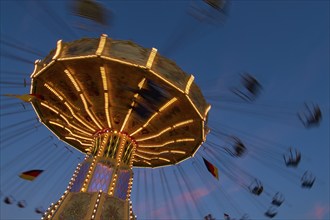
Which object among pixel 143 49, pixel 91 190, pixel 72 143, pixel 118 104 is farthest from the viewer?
pixel 72 143

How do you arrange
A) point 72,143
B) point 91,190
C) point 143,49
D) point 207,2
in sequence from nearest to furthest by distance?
point 207,2 < point 143,49 < point 91,190 < point 72,143

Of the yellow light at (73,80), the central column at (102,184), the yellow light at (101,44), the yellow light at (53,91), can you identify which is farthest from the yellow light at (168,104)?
the yellow light at (53,91)

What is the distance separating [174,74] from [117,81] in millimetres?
2387

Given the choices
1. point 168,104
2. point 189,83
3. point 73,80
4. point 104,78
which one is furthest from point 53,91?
point 189,83

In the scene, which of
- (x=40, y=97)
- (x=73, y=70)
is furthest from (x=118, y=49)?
(x=40, y=97)

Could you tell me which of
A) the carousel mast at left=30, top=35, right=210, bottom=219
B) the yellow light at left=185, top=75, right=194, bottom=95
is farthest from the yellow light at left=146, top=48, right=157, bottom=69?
the yellow light at left=185, top=75, right=194, bottom=95

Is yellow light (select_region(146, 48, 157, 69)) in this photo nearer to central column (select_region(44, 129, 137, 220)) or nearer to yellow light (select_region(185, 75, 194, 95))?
yellow light (select_region(185, 75, 194, 95))

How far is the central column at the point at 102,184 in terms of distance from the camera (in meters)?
13.4

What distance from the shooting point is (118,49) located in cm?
1288

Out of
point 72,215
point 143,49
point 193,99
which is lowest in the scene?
point 72,215

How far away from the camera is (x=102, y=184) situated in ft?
47.8

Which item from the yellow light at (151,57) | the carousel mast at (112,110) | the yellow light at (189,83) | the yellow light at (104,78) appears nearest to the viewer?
the yellow light at (151,57)

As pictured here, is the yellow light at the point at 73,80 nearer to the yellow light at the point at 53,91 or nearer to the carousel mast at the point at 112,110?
the carousel mast at the point at 112,110

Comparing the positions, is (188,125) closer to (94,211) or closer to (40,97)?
(94,211)
